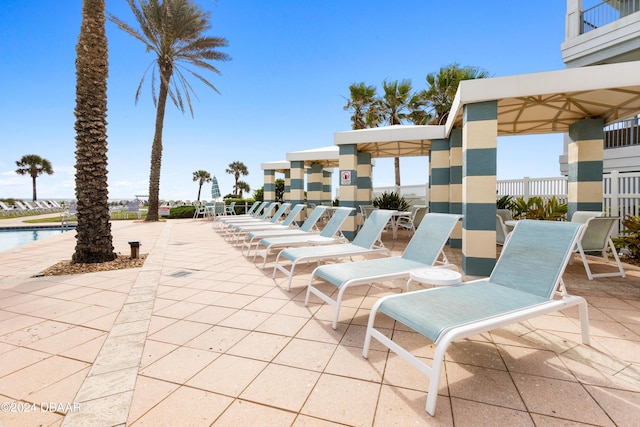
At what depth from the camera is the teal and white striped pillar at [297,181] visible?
42.2ft

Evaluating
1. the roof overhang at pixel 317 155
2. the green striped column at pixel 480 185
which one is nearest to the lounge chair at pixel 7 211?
the roof overhang at pixel 317 155

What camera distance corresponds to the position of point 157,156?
1530 cm

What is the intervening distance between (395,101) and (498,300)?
17336 mm

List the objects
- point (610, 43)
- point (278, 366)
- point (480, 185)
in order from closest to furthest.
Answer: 1. point (278, 366)
2. point (480, 185)
3. point (610, 43)

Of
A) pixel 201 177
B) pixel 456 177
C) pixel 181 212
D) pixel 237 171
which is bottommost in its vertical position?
pixel 181 212

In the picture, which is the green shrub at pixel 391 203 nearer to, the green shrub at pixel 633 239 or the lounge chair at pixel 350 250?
the green shrub at pixel 633 239

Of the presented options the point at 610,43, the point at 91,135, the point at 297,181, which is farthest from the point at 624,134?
the point at 91,135

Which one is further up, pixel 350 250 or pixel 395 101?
pixel 395 101

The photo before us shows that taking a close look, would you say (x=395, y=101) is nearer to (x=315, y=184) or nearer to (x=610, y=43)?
(x=315, y=184)

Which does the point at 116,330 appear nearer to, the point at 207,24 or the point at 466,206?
the point at 466,206

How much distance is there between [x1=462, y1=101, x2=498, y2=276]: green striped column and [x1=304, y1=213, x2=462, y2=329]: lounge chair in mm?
1164

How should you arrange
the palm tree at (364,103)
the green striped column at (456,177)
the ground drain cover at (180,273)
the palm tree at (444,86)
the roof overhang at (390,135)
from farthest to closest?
the palm tree at (364,103) < the palm tree at (444,86) < the roof overhang at (390,135) < the green striped column at (456,177) < the ground drain cover at (180,273)

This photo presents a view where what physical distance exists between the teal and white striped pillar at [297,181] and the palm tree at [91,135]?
7830 mm

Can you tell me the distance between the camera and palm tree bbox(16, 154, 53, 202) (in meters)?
36.8
